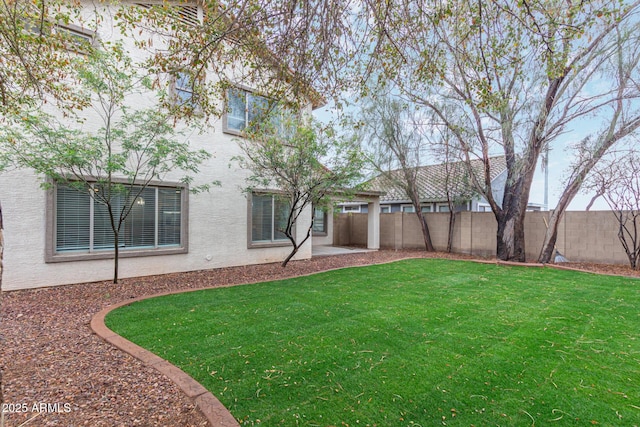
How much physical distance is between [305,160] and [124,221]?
4654 mm

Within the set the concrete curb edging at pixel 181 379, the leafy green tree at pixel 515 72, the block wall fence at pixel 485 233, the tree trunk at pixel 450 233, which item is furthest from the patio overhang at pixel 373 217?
the concrete curb edging at pixel 181 379

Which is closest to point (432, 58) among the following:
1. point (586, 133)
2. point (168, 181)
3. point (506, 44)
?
point (506, 44)

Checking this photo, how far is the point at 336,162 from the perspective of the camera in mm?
8531

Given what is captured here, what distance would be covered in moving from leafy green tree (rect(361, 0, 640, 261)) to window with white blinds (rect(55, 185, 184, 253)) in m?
6.27

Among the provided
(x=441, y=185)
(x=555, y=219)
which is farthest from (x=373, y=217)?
(x=555, y=219)

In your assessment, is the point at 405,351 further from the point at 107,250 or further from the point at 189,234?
the point at 107,250

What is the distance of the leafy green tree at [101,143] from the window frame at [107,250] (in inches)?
10.2

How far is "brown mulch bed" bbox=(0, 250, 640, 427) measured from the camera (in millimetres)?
2658

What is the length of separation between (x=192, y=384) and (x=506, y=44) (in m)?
5.47

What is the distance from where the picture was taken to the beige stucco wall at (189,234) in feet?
21.4

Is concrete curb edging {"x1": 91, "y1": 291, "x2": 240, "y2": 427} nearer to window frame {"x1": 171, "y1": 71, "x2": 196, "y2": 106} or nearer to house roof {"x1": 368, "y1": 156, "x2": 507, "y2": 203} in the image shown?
window frame {"x1": 171, "y1": 71, "x2": 196, "y2": 106}

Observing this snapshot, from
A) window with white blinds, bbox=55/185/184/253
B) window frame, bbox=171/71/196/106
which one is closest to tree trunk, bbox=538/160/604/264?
window frame, bbox=171/71/196/106

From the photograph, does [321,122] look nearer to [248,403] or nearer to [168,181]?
[168,181]

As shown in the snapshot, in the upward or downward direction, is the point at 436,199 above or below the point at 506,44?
below
